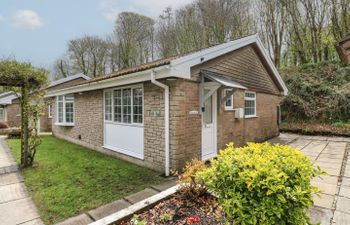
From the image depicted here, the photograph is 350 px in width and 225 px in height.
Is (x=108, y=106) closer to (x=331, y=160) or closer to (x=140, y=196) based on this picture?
(x=140, y=196)

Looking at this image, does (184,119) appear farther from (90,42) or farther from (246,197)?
(90,42)

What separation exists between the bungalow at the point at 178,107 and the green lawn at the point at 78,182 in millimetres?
717

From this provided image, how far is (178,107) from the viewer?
18.1 feet

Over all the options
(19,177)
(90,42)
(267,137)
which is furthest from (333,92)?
(90,42)

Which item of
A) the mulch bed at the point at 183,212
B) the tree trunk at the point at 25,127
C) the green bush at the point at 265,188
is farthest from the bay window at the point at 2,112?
the green bush at the point at 265,188

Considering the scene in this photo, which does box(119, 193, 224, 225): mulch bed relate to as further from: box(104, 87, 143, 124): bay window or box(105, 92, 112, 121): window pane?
box(105, 92, 112, 121): window pane

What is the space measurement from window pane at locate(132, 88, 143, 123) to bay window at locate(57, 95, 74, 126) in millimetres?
6092

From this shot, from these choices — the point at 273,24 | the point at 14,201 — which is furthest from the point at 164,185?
the point at 273,24

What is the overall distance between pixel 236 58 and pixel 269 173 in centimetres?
660

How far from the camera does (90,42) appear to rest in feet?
81.6

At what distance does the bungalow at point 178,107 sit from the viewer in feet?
18.2

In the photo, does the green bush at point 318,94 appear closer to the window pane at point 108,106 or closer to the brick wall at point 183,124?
the brick wall at point 183,124

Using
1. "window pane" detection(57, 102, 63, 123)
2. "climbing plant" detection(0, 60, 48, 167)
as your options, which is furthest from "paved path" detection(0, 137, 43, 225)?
"window pane" detection(57, 102, 63, 123)

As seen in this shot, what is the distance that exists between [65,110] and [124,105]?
6280 millimetres
